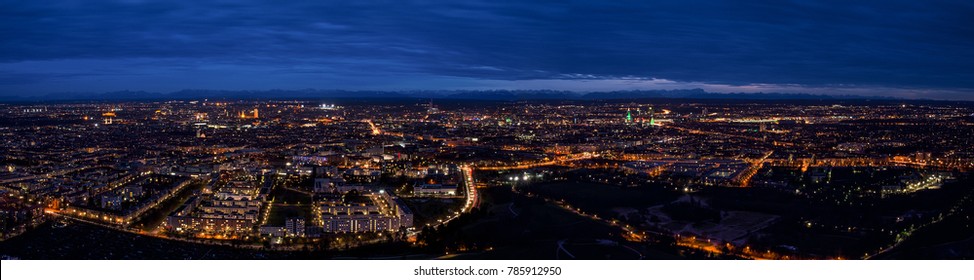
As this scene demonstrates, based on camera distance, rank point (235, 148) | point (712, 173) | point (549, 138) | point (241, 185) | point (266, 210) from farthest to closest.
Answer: point (549, 138) → point (235, 148) → point (712, 173) → point (241, 185) → point (266, 210)

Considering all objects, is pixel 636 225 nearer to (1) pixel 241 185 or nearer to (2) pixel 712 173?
(2) pixel 712 173

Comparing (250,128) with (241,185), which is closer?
(241,185)

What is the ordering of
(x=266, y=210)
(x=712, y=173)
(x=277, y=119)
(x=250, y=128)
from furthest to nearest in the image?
1. (x=277, y=119)
2. (x=250, y=128)
3. (x=712, y=173)
4. (x=266, y=210)

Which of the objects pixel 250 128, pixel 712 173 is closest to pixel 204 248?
pixel 712 173

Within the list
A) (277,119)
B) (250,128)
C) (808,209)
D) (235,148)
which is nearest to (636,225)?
(808,209)

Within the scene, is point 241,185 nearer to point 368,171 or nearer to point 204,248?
point 368,171
